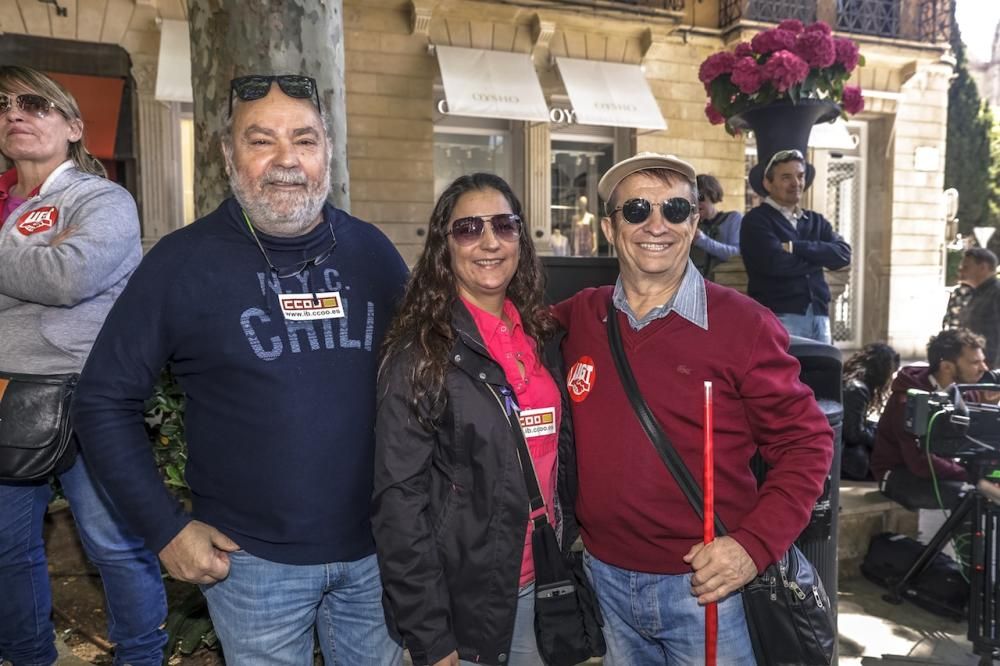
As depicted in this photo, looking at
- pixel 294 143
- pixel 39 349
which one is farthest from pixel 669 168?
pixel 39 349

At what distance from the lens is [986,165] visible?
76.8 feet

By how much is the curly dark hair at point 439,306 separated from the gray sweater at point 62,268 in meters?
1.00

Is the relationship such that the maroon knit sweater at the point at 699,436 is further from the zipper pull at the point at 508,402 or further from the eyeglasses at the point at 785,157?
the eyeglasses at the point at 785,157

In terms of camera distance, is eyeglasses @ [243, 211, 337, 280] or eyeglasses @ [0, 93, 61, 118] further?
eyeglasses @ [0, 93, 61, 118]

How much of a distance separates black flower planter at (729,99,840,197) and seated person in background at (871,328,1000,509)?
62.5 inches

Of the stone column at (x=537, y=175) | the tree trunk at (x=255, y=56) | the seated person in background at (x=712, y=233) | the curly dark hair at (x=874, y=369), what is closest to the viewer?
the tree trunk at (x=255, y=56)

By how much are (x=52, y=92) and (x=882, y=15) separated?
49.9 ft

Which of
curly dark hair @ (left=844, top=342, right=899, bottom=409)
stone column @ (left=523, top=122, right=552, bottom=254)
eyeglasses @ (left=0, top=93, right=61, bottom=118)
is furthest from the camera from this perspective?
stone column @ (left=523, top=122, right=552, bottom=254)

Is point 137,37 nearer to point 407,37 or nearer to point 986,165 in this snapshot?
point 407,37

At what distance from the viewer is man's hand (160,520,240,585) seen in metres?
1.71

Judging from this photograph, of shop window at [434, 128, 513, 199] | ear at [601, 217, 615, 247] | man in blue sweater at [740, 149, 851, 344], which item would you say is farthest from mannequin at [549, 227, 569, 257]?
ear at [601, 217, 615, 247]

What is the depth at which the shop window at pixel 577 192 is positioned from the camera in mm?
12352

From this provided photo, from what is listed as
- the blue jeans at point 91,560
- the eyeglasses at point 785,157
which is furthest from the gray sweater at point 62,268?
the eyeglasses at point 785,157

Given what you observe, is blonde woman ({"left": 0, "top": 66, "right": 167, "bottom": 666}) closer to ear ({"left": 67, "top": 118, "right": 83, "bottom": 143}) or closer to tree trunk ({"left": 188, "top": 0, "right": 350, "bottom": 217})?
ear ({"left": 67, "top": 118, "right": 83, "bottom": 143})
